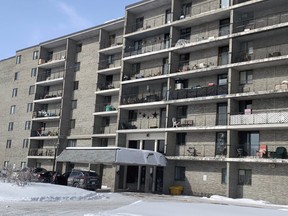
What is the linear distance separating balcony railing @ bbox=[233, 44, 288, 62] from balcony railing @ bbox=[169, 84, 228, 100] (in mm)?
2913

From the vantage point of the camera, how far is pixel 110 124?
4769 cm

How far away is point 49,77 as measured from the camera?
58531mm

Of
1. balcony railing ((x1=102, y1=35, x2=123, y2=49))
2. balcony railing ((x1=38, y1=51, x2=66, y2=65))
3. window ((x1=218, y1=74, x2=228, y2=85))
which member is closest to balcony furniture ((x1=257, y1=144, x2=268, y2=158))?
window ((x1=218, y1=74, x2=228, y2=85))

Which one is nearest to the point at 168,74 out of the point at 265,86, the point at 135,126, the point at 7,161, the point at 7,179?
the point at 135,126

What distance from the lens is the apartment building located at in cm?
3366

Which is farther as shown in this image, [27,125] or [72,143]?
[27,125]

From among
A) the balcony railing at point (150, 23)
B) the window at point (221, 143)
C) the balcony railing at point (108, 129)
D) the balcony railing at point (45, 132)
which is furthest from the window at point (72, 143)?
the window at point (221, 143)

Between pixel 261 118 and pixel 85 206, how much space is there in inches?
687

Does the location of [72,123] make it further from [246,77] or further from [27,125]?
[246,77]

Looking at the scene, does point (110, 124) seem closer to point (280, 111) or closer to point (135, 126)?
point (135, 126)

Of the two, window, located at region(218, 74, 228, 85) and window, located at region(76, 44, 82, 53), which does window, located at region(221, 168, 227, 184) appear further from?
window, located at region(76, 44, 82, 53)

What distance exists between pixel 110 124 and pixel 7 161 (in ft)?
75.8

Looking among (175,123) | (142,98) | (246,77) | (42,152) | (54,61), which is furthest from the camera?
(54,61)

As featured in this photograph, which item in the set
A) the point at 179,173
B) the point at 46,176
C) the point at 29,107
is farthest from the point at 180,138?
the point at 29,107
